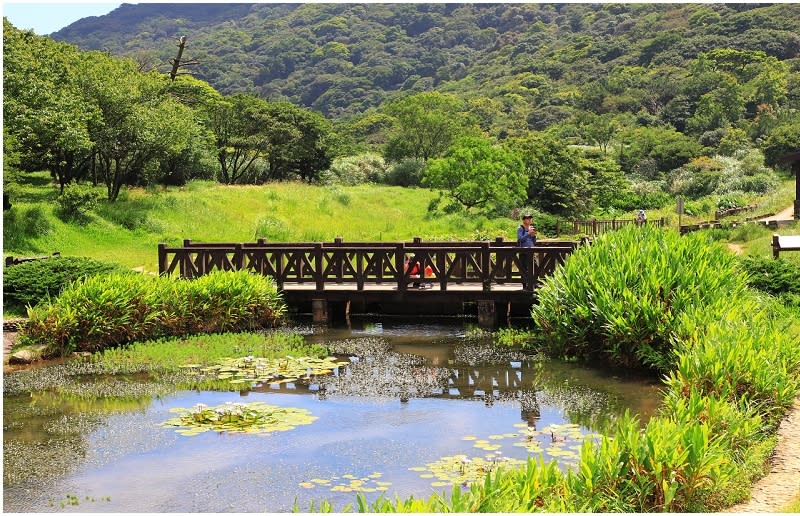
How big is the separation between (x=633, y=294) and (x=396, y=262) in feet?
24.4

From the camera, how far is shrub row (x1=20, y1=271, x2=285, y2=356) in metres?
17.7

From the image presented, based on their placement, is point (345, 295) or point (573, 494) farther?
point (345, 295)

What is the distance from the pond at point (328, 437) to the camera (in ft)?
32.6

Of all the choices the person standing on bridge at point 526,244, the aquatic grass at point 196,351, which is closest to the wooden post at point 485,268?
the person standing on bridge at point 526,244

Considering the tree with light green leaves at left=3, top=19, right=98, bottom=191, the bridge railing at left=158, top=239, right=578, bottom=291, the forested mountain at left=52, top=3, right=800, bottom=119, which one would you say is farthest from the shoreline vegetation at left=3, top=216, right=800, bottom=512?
the forested mountain at left=52, top=3, right=800, bottom=119

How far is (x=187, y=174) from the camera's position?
2088 inches

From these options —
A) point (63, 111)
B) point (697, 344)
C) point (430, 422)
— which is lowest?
point (430, 422)

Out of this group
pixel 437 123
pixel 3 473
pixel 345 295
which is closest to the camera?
pixel 3 473

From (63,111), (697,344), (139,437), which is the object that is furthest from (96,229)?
(697,344)

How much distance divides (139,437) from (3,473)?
1.90 metres

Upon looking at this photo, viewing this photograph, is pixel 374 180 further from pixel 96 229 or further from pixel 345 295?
pixel 345 295

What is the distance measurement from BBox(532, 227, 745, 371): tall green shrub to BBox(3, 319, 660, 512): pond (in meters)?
0.53

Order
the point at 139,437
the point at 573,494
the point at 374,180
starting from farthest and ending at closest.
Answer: the point at 374,180 < the point at 139,437 < the point at 573,494

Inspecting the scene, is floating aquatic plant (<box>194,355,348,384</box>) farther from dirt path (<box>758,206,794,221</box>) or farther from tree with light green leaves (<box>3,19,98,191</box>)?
dirt path (<box>758,206,794,221</box>)
